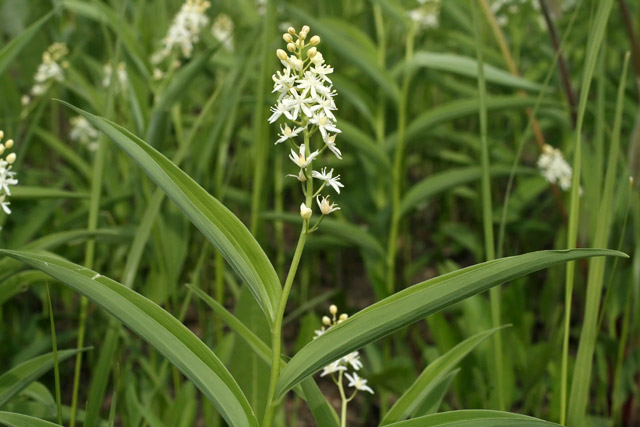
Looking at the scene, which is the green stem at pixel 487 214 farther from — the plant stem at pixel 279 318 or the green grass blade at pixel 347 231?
the green grass blade at pixel 347 231

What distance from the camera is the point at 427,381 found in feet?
3.82

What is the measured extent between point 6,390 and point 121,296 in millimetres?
448

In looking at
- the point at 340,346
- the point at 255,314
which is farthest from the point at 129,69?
the point at 340,346

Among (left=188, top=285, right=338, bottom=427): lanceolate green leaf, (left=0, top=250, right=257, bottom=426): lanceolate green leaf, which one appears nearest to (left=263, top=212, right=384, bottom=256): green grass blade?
(left=188, top=285, right=338, bottom=427): lanceolate green leaf

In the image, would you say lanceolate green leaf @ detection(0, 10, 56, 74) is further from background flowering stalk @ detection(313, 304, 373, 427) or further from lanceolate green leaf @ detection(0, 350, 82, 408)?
background flowering stalk @ detection(313, 304, 373, 427)

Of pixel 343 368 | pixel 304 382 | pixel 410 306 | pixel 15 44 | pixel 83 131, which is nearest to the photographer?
pixel 410 306

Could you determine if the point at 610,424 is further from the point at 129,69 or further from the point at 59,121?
the point at 59,121

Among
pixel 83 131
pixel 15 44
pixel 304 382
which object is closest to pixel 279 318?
pixel 304 382

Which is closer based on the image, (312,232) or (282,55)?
(282,55)

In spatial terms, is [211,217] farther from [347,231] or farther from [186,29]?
[186,29]

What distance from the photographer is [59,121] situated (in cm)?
324

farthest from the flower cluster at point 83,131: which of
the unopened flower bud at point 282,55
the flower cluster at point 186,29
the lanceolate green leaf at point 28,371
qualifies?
the unopened flower bud at point 282,55

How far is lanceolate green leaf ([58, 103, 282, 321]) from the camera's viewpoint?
910 millimetres

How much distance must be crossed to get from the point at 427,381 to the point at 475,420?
260 mm
